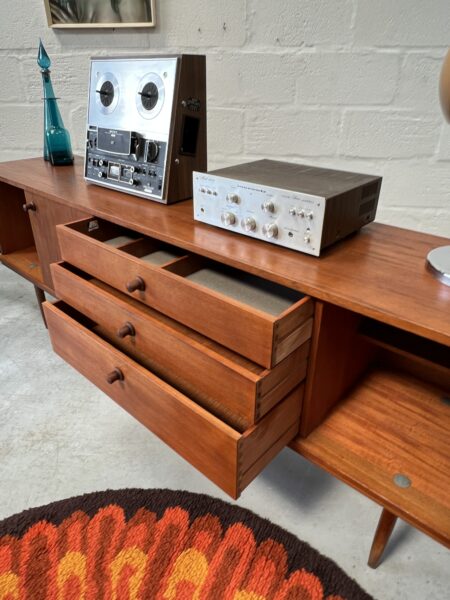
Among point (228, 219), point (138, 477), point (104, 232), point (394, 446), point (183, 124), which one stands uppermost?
point (183, 124)

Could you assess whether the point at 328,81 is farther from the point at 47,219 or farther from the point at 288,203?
the point at 47,219

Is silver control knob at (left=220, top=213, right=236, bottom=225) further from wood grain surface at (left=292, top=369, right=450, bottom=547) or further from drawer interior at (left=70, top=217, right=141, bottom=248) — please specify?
wood grain surface at (left=292, top=369, right=450, bottom=547)

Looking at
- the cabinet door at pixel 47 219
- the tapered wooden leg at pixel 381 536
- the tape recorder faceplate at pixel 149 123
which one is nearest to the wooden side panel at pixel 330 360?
the tapered wooden leg at pixel 381 536

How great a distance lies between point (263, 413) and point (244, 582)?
383mm

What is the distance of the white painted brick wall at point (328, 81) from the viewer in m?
1.18

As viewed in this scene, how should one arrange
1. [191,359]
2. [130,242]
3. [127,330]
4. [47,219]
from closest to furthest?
[191,359] → [127,330] → [130,242] → [47,219]

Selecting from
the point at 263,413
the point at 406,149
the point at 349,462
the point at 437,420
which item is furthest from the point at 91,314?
the point at 406,149

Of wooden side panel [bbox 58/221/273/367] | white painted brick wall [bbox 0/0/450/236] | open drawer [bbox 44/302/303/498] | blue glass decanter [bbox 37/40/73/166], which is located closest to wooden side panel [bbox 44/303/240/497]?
open drawer [bbox 44/302/303/498]

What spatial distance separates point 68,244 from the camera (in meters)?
0.98

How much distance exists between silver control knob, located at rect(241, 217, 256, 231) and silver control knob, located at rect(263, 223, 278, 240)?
0.08ft

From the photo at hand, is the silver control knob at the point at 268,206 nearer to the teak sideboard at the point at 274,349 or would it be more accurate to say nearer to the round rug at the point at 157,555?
the teak sideboard at the point at 274,349

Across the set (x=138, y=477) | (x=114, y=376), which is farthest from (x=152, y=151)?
(x=138, y=477)

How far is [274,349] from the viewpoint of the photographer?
2.07 ft

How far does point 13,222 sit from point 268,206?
4.05ft
